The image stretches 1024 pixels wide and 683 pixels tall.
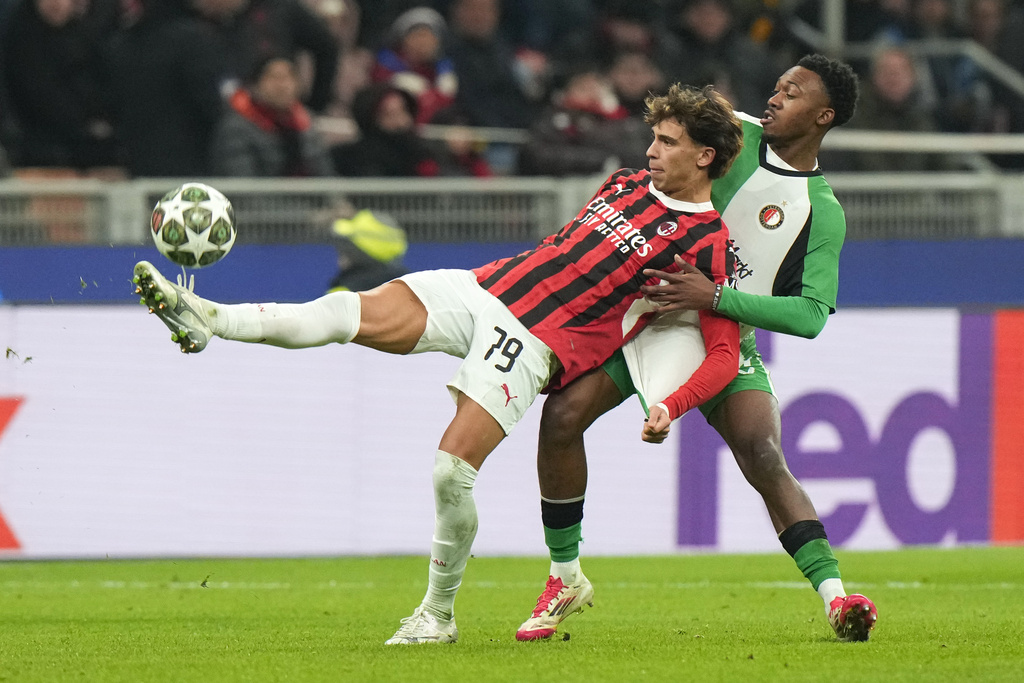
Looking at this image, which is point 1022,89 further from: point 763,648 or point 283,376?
point 763,648

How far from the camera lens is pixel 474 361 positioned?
17.3 ft

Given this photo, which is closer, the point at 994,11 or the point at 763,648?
the point at 763,648

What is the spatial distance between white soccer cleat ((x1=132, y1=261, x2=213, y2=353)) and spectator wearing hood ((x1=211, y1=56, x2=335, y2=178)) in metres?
6.23

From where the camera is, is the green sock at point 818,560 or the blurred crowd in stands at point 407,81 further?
the blurred crowd in stands at point 407,81

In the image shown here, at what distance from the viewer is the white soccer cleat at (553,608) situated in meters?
5.55

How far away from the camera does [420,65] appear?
39.1ft

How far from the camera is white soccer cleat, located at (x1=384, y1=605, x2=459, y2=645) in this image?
17.2 feet

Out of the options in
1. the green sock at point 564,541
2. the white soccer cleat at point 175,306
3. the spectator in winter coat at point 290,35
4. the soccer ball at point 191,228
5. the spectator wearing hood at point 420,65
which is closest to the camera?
the white soccer cleat at point 175,306

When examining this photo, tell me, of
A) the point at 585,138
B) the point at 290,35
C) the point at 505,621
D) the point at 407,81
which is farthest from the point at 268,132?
the point at 505,621

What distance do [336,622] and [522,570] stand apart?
258 cm

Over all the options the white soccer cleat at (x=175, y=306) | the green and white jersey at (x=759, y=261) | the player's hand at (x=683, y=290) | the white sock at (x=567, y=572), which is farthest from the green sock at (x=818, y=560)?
the white soccer cleat at (x=175, y=306)

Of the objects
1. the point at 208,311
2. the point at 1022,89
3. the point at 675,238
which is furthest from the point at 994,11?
the point at 208,311

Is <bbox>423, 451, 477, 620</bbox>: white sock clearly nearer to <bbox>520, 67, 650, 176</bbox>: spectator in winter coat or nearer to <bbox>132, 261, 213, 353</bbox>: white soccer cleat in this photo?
<bbox>132, 261, 213, 353</bbox>: white soccer cleat

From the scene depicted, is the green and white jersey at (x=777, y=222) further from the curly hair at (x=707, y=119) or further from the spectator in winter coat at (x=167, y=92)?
the spectator in winter coat at (x=167, y=92)
